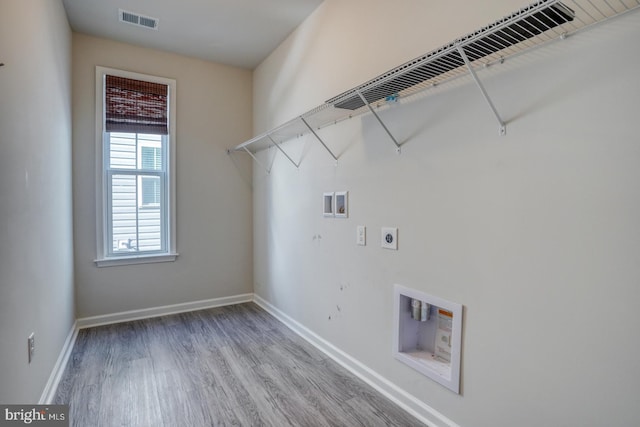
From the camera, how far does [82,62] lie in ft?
10.7

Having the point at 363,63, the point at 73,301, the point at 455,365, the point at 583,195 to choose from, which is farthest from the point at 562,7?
the point at 73,301

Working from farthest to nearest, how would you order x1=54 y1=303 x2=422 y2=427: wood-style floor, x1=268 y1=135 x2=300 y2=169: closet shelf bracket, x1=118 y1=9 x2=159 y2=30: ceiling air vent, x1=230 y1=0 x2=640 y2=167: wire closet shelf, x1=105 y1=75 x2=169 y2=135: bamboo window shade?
x1=105 y1=75 x2=169 y2=135: bamboo window shade < x1=268 y1=135 x2=300 y2=169: closet shelf bracket < x1=118 y1=9 x2=159 y2=30: ceiling air vent < x1=54 y1=303 x2=422 y2=427: wood-style floor < x1=230 y1=0 x2=640 y2=167: wire closet shelf

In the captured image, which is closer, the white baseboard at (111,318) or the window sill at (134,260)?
the white baseboard at (111,318)

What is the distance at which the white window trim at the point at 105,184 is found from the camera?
3.34 metres

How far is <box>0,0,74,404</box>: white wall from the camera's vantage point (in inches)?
58.0

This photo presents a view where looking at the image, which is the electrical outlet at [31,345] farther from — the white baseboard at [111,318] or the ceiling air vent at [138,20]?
the ceiling air vent at [138,20]

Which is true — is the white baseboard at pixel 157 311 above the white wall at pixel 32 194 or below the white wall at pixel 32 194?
below

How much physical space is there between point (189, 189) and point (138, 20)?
64.9 inches

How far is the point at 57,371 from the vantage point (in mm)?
2316

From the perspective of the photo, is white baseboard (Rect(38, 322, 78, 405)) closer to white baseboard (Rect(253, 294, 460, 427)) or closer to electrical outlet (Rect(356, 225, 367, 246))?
white baseboard (Rect(253, 294, 460, 427))

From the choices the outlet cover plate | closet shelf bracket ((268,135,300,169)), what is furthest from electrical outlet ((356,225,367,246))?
closet shelf bracket ((268,135,300,169))

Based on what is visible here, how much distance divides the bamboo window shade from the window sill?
130 centimetres

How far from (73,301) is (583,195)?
3933 millimetres

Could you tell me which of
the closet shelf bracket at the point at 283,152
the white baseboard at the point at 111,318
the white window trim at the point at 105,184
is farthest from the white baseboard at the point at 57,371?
the closet shelf bracket at the point at 283,152
